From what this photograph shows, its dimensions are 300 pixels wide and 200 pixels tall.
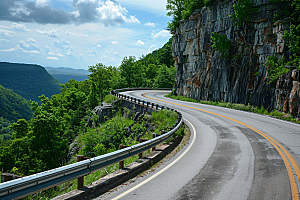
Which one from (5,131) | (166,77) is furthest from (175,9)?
(5,131)

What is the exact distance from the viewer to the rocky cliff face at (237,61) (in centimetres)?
2117

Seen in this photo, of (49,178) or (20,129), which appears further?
(20,129)

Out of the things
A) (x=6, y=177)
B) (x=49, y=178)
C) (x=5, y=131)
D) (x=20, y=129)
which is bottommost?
(x=5, y=131)

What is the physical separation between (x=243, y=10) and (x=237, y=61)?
6.01 m

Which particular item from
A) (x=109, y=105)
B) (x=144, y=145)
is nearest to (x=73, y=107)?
(x=109, y=105)

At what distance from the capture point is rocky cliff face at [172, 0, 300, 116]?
21.2 m

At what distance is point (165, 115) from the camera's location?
18.1 metres

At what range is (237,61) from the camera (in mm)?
27797

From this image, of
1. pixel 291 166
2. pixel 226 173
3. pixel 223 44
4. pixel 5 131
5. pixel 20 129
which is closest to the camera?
pixel 226 173

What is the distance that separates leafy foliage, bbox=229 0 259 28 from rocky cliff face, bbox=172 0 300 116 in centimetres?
57

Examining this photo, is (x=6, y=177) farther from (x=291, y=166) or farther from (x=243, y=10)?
(x=243, y=10)

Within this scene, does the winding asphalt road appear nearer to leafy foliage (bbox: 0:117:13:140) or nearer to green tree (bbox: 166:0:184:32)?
green tree (bbox: 166:0:184:32)

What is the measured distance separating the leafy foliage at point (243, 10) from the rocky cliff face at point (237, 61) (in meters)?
0.57

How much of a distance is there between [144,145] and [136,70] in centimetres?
6329
